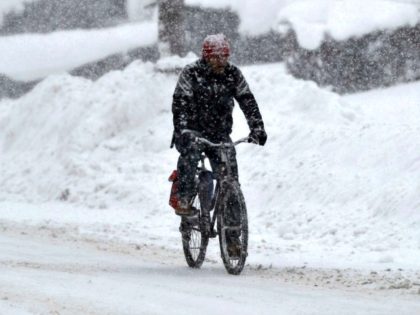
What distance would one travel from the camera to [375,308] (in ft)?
21.5

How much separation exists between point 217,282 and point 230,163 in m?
1.11

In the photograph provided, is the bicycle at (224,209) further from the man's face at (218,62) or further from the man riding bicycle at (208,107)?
the man's face at (218,62)

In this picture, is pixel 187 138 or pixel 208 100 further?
pixel 208 100

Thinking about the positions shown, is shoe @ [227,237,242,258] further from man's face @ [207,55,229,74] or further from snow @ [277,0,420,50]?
snow @ [277,0,420,50]

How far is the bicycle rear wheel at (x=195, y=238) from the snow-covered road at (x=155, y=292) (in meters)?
0.13

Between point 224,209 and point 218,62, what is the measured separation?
4.04ft

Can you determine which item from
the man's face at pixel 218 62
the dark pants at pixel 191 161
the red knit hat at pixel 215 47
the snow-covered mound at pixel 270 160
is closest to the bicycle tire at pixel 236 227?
the dark pants at pixel 191 161

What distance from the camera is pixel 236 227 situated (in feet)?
27.8

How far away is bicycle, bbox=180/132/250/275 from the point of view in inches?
332

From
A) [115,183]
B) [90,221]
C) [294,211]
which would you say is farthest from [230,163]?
[115,183]

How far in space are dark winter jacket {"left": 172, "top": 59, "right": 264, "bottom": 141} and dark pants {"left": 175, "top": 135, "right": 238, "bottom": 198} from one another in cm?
12

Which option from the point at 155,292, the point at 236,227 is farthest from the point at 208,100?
the point at 155,292

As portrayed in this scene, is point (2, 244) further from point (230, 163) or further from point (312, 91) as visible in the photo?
point (312, 91)

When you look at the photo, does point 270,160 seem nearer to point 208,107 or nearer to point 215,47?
point 208,107
